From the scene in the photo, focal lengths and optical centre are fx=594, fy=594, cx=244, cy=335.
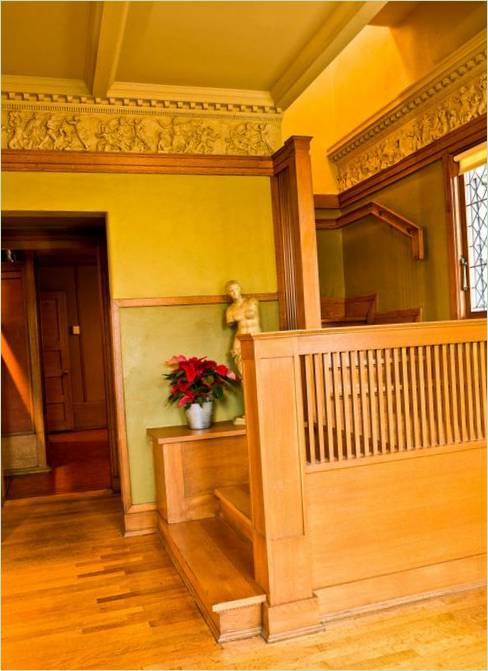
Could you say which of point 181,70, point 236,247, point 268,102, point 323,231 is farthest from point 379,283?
point 181,70

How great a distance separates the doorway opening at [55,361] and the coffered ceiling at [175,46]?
3.19 feet

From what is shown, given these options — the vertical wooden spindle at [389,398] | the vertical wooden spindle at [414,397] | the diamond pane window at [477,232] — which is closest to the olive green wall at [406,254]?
the diamond pane window at [477,232]

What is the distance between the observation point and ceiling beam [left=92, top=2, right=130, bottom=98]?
123 inches

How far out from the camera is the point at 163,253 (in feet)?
14.2

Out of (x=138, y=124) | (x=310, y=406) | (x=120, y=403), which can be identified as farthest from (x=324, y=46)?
(x=120, y=403)

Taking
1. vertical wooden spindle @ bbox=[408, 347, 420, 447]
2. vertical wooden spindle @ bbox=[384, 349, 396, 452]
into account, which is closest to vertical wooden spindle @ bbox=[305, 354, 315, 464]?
vertical wooden spindle @ bbox=[384, 349, 396, 452]

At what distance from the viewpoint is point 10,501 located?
4.82 m

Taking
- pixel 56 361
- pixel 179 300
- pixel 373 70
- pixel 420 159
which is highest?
pixel 373 70

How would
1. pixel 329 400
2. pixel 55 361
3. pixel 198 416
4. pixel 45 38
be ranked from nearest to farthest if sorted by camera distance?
1. pixel 329 400
2. pixel 45 38
3. pixel 198 416
4. pixel 55 361

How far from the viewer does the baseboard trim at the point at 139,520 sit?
4.08 metres

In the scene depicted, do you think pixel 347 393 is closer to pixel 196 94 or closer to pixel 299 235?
pixel 299 235

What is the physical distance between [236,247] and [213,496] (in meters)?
1.84

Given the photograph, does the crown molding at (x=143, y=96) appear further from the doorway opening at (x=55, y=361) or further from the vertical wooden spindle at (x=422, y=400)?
the vertical wooden spindle at (x=422, y=400)

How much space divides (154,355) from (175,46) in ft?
6.75
